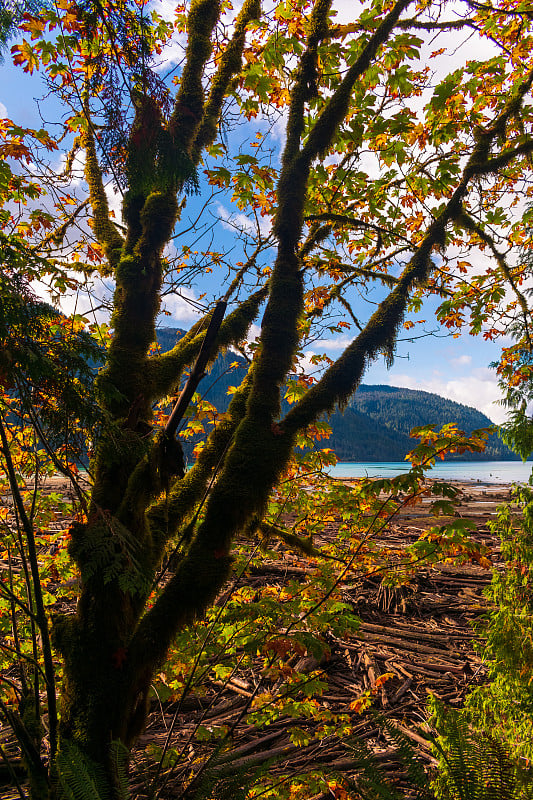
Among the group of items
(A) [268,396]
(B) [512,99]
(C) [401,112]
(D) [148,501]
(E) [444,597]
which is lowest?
(E) [444,597]

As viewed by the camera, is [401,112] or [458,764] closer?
[458,764]

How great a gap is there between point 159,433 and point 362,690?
4741mm

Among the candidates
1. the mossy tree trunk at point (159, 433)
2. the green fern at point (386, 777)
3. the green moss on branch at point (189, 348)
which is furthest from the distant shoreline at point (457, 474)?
the green fern at point (386, 777)

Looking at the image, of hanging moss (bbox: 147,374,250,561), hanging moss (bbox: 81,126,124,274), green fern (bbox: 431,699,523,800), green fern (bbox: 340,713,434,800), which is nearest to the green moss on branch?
hanging moss (bbox: 147,374,250,561)

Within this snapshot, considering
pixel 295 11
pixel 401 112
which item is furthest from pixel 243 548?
pixel 295 11

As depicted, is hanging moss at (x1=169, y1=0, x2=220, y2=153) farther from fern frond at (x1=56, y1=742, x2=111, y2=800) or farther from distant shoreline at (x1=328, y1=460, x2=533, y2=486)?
fern frond at (x1=56, y1=742, x2=111, y2=800)

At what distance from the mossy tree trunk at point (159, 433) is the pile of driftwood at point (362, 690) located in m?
0.59

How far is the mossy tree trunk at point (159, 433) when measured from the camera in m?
2.53

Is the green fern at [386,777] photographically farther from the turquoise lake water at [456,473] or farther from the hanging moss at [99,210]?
the turquoise lake water at [456,473]

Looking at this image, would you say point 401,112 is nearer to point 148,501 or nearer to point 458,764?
point 148,501

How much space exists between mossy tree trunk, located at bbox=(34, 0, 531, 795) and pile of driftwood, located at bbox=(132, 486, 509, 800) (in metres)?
0.59

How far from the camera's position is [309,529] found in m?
4.47

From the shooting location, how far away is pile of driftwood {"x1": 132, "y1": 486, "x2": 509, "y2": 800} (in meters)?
3.49

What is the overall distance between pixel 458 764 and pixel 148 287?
3958mm
